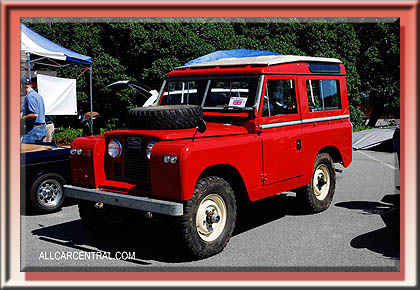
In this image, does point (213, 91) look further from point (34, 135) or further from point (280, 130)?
point (34, 135)

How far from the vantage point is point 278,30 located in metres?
19.5

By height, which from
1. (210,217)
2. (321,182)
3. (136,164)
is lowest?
(210,217)

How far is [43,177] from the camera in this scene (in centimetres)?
688

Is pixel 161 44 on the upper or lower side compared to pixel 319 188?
upper

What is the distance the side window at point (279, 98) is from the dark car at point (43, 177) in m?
3.36

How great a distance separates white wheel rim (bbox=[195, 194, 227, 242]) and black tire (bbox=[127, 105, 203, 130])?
943 mm

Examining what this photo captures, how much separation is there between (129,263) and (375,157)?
1065 cm

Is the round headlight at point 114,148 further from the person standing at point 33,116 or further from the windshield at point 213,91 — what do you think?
the person standing at point 33,116

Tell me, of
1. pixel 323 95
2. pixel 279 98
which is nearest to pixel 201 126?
pixel 279 98

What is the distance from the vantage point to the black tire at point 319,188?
6848mm

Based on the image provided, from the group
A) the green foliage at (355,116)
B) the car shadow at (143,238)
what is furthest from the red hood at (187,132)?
the green foliage at (355,116)

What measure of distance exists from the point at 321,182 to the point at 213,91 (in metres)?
2.41

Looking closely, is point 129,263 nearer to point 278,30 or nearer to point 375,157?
point 375,157

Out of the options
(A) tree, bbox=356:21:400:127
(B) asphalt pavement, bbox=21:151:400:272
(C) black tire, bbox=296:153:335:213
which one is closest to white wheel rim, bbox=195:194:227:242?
(B) asphalt pavement, bbox=21:151:400:272
